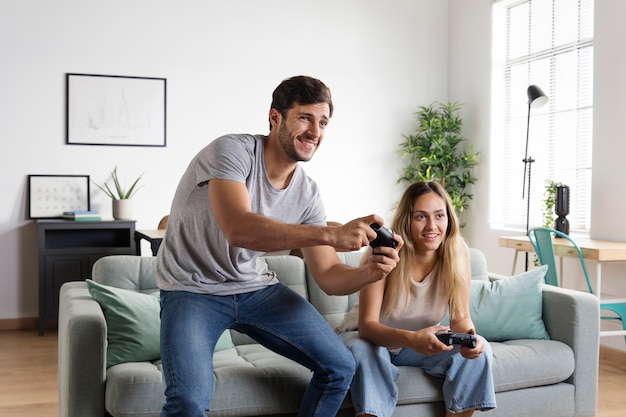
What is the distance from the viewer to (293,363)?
2.67 meters

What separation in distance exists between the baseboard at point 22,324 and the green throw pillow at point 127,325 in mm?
3256

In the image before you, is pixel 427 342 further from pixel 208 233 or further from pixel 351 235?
pixel 208 233

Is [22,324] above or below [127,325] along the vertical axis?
below

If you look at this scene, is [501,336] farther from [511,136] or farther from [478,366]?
[511,136]

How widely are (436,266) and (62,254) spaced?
355 cm

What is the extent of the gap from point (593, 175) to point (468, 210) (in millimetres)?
1690

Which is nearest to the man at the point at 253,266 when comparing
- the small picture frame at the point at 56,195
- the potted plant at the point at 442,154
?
the small picture frame at the point at 56,195

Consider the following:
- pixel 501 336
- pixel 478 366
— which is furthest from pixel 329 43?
pixel 478 366

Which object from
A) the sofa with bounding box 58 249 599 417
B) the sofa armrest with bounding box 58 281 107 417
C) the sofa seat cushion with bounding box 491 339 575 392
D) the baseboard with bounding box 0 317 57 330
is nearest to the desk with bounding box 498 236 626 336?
the sofa with bounding box 58 249 599 417

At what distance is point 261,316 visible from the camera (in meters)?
2.38

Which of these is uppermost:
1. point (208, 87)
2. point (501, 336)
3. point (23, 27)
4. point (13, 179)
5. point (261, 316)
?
point (23, 27)

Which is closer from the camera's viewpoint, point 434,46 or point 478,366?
point 478,366

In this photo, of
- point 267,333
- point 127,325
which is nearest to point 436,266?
point 267,333

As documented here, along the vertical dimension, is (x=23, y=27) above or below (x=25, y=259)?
above
